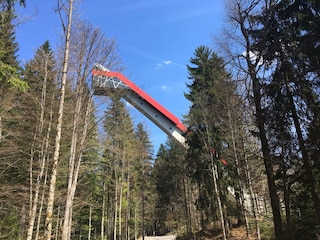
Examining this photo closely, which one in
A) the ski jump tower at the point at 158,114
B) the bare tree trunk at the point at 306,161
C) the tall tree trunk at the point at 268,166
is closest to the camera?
the tall tree trunk at the point at 268,166

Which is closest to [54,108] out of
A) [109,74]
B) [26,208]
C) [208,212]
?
[109,74]

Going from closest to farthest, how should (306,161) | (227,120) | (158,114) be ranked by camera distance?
Result: (306,161) → (227,120) → (158,114)

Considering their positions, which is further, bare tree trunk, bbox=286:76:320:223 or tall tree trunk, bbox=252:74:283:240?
bare tree trunk, bbox=286:76:320:223

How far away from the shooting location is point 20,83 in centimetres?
598

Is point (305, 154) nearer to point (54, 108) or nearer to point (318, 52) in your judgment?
point (318, 52)

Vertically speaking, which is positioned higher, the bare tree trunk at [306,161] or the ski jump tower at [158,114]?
the ski jump tower at [158,114]

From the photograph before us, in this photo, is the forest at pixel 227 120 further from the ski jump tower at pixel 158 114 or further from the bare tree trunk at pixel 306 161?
the ski jump tower at pixel 158 114

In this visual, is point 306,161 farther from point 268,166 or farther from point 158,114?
point 158,114

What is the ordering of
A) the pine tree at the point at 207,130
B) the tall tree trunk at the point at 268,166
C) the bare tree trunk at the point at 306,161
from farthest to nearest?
the pine tree at the point at 207,130 < the bare tree trunk at the point at 306,161 < the tall tree trunk at the point at 268,166

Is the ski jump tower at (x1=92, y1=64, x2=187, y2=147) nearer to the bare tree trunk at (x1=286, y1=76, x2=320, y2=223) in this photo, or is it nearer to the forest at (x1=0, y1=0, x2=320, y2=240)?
the forest at (x1=0, y1=0, x2=320, y2=240)

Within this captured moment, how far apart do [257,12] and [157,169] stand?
33069 millimetres

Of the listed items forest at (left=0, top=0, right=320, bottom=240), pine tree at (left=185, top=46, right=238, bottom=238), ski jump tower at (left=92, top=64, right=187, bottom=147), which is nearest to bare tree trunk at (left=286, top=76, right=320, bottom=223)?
forest at (left=0, top=0, right=320, bottom=240)

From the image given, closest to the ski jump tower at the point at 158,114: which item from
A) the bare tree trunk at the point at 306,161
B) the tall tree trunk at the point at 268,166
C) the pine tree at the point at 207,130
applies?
the pine tree at the point at 207,130

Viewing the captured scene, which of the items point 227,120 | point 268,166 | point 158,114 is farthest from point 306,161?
point 158,114
